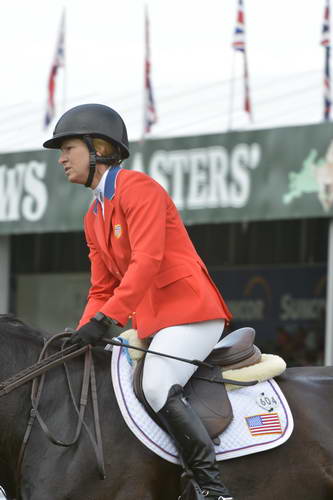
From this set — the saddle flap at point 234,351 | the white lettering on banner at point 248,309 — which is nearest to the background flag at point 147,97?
the white lettering on banner at point 248,309

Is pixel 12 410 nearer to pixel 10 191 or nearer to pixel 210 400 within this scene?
pixel 210 400

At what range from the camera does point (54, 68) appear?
1802 centimetres

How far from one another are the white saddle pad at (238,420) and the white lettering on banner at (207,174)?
30.6 feet

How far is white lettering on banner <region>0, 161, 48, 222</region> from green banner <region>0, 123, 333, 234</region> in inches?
0.7

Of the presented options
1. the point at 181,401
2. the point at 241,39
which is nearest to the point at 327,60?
the point at 241,39

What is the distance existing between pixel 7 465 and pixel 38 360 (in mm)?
582

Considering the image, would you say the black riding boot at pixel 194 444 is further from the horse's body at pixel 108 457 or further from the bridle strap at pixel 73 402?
the bridle strap at pixel 73 402

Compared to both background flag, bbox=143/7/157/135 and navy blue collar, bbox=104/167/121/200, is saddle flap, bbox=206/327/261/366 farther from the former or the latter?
background flag, bbox=143/7/157/135

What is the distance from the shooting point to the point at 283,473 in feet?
17.5

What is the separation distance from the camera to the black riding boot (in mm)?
5109

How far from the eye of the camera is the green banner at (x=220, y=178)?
13.9 m

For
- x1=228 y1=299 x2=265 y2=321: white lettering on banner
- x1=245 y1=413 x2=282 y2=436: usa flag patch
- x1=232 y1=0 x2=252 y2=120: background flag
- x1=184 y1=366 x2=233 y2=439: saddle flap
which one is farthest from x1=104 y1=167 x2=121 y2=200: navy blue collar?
x1=228 y1=299 x2=265 y2=321: white lettering on banner

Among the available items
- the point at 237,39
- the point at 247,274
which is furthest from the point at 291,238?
the point at 237,39

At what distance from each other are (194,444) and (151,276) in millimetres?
907
